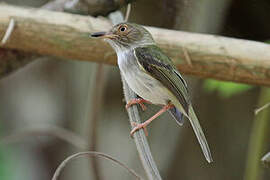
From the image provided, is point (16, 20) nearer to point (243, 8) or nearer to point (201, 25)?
point (201, 25)

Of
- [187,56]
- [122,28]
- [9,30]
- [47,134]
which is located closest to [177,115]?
[187,56]

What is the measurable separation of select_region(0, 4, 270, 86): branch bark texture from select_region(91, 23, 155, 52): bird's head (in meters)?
0.20

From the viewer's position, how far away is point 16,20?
3.54 m

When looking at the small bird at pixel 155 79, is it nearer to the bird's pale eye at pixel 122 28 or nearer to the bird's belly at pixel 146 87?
the bird's belly at pixel 146 87

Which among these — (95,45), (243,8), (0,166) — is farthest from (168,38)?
(0,166)

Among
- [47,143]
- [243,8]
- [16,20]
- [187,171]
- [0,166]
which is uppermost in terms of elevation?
[16,20]

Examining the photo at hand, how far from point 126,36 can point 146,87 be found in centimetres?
42

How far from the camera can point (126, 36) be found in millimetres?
3207

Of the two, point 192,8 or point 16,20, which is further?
point 192,8

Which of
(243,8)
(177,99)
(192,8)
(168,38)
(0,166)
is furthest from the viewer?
(0,166)

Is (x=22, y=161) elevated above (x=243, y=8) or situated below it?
below

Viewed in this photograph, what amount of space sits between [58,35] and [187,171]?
3.59 metres

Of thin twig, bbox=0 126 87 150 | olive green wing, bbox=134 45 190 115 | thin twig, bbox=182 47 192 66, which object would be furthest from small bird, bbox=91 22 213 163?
thin twig, bbox=0 126 87 150

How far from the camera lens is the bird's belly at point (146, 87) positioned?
2.91m
